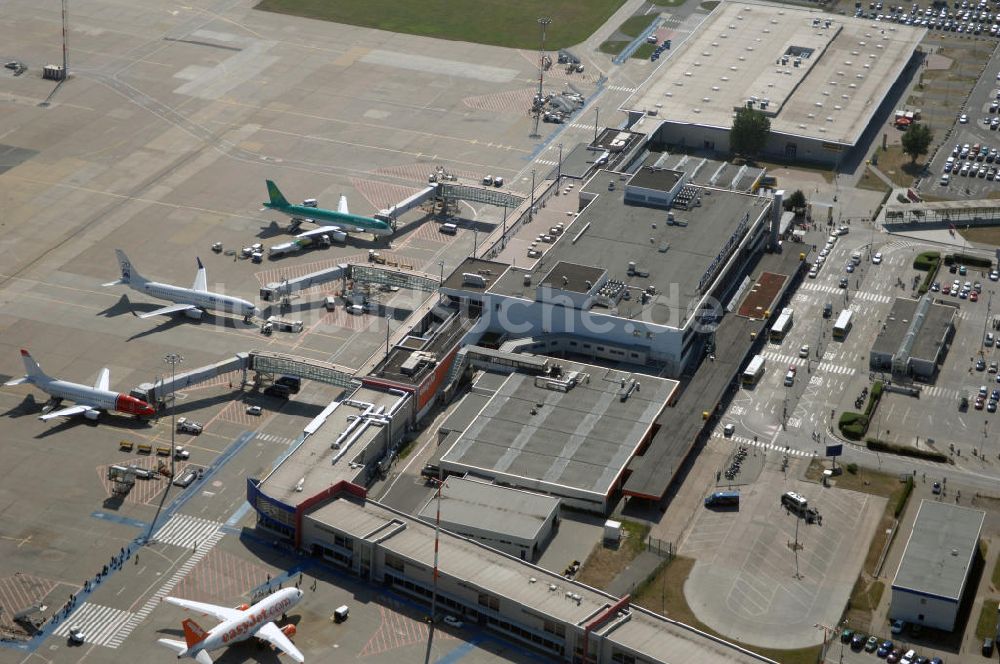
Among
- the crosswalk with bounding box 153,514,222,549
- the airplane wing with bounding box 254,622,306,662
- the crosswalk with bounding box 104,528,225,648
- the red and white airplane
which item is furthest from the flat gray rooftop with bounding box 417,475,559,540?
the airplane wing with bounding box 254,622,306,662

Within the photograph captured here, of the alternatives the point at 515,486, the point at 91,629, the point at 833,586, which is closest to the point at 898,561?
the point at 833,586

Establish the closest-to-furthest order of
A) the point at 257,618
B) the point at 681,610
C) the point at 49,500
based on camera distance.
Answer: the point at 257,618
the point at 681,610
the point at 49,500

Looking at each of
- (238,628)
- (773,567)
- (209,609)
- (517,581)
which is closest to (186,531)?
(209,609)

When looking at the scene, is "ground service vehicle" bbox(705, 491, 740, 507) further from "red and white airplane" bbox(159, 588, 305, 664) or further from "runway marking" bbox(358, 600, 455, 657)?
"red and white airplane" bbox(159, 588, 305, 664)

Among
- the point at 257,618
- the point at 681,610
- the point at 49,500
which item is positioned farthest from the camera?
the point at 49,500

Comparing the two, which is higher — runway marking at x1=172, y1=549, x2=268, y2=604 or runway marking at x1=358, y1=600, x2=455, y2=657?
runway marking at x1=358, y1=600, x2=455, y2=657

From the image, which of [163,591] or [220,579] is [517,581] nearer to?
[220,579]

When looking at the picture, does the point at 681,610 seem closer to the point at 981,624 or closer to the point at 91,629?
the point at 981,624

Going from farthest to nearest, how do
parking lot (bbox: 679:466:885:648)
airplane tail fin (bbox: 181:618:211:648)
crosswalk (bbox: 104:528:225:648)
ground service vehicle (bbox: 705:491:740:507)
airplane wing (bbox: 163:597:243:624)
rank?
ground service vehicle (bbox: 705:491:740:507) < parking lot (bbox: 679:466:885:648) < crosswalk (bbox: 104:528:225:648) < airplane wing (bbox: 163:597:243:624) < airplane tail fin (bbox: 181:618:211:648)
